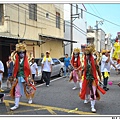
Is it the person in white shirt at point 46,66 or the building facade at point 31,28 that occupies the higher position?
the building facade at point 31,28

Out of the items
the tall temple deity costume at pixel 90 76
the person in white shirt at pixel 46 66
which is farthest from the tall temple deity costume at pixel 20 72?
the person in white shirt at pixel 46 66

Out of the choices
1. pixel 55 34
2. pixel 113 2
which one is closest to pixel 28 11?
pixel 55 34

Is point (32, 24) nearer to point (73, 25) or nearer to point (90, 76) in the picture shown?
point (73, 25)

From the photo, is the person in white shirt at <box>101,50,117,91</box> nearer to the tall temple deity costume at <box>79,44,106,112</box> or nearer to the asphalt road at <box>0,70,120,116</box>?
the asphalt road at <box>0,70,120,116</box>

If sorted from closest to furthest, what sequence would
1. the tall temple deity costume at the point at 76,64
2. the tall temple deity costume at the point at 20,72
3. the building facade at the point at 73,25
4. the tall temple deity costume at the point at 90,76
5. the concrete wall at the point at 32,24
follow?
the tall temple deity costume at the point at 90,76
the tall temple deity costume at the point at 20,72
the tall temple deity costume at the point at 76,64
the concrete wall at the point at 32,24
the building facade at the point at 73,25

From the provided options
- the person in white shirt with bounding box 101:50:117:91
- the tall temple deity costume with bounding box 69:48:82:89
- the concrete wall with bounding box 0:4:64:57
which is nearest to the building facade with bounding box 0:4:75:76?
the concrete wall with bounding box 0:4:64:57

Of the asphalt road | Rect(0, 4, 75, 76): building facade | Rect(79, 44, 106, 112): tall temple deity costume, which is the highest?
Rect(0, 4, 75, 76): building facade

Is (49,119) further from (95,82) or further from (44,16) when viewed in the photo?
(44,16)

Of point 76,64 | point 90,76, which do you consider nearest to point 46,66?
point 76,64

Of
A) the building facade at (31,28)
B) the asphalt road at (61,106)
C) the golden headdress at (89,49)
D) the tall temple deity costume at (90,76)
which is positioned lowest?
the asphalt road at (61,106)

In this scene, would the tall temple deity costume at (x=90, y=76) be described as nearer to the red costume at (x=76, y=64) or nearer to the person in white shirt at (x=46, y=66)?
the red costume at (x=76, y=64)

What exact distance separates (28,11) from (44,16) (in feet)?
6.37

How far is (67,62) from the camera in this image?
13.3 m

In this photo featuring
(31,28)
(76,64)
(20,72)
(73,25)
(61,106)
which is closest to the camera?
(20,72)
